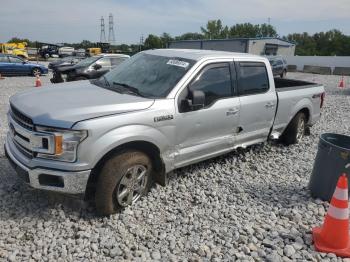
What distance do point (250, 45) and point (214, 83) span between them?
45031mm

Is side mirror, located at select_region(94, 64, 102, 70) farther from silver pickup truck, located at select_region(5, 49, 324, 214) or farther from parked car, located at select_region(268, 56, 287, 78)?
parked car, located at select_region(268, 56, 287, 78)

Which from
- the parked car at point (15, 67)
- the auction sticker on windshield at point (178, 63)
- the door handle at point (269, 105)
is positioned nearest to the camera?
the auction sticker on windshield at point (178, 63)

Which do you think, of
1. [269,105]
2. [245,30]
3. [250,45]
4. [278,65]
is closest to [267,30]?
[245,30]

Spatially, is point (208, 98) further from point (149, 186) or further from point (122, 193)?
point (122, 193)

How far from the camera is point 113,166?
3443mm

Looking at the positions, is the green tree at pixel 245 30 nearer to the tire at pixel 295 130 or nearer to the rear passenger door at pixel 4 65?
the rear passenger door at pixel 4 65

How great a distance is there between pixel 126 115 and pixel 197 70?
130 cm

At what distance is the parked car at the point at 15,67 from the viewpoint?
1842 centimetres

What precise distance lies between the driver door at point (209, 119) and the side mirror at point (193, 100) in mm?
28

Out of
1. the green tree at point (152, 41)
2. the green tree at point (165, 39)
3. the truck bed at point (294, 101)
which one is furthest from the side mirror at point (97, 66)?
the green tree at point (152, 41)

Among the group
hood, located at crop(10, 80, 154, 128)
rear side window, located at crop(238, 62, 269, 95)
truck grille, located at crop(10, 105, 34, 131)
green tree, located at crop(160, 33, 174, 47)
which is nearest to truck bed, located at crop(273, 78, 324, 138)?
rear side window, located at crop(238, 62, 269, 95)

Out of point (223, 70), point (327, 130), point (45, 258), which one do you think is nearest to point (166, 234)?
point (45, 258)

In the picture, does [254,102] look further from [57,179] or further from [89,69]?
[89,69]

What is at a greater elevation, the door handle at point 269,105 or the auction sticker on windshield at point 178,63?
the auction sticker on windshield at point 178,63
